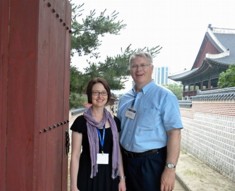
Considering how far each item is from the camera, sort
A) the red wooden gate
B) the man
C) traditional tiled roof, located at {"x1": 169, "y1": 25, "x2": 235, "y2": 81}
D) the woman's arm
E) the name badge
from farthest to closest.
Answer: traditional tiled roof, located at {"x1": 169, "y1": 25, "x2": 235, "y2": 81} → the name badge → the man → the woman's arm → the red wooden gate

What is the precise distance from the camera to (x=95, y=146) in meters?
2.34

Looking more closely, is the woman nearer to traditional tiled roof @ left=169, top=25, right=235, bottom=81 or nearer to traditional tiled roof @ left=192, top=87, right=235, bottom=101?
traditional tiled roof @ left=192, top=87, right=235, bottom=101

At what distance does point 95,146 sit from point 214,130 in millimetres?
6842

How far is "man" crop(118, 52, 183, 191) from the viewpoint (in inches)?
98.9

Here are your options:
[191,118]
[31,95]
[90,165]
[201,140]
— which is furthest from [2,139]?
[191,118]

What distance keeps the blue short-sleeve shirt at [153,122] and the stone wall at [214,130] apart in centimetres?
489

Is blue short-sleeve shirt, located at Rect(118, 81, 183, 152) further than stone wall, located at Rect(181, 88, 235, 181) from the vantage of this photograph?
No

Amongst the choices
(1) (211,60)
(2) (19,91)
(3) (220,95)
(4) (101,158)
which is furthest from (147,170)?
(1) (211,60)

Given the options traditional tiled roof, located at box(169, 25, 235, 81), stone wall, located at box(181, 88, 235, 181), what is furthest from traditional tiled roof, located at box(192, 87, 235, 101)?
traditional tiled roof, located at box(169, 25, 235, 81)

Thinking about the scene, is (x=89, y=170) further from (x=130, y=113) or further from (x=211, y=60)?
(x=211, y=60)

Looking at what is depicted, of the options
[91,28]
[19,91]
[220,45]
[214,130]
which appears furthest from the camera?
[220,45]

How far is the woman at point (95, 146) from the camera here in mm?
2354

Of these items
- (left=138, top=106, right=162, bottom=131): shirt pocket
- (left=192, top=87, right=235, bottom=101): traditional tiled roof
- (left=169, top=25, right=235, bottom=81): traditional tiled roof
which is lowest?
(left=138, top=106, right=162, bottom=131): shirt pocket

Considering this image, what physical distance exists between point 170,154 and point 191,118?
953cm
